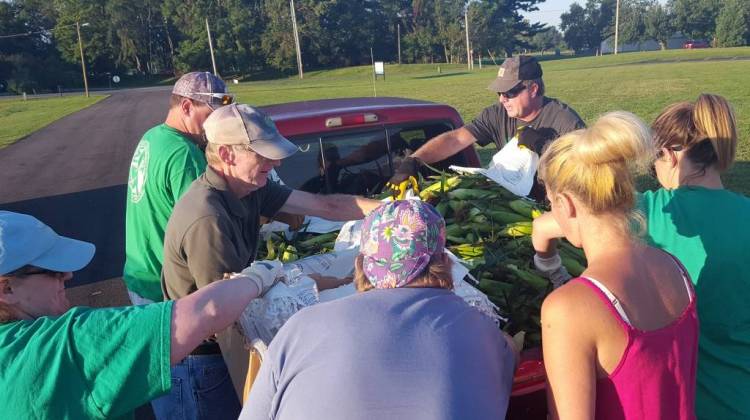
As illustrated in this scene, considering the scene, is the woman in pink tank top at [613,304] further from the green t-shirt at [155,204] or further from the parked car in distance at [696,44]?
the parked car in distance at [696,44]

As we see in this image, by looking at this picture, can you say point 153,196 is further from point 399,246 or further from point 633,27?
point 633,27

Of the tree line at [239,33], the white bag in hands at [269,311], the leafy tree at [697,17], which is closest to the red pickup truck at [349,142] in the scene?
the white bag in hands at [269,311]

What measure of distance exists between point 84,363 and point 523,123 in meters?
3.88

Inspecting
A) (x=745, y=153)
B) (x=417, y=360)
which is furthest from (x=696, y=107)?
(x=745, y=153)

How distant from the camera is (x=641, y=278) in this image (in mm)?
1761

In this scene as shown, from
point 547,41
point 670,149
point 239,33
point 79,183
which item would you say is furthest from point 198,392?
point 547,41

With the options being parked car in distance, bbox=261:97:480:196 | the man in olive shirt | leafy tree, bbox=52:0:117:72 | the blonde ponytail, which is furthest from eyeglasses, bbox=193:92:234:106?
leafy tree, bbox=52:0:117:72

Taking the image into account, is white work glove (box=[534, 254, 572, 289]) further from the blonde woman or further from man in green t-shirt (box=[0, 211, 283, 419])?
man in green t-shirt (box=[0, 211, 283, 419])

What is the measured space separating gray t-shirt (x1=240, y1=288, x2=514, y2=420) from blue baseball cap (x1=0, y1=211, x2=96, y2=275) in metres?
0.76

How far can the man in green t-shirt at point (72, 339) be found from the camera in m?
1.67

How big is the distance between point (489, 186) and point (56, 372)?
2632mm

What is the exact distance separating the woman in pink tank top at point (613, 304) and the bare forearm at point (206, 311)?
967 millimetres

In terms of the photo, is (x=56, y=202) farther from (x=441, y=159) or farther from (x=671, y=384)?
(x=671, y=384)

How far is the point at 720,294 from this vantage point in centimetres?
227
